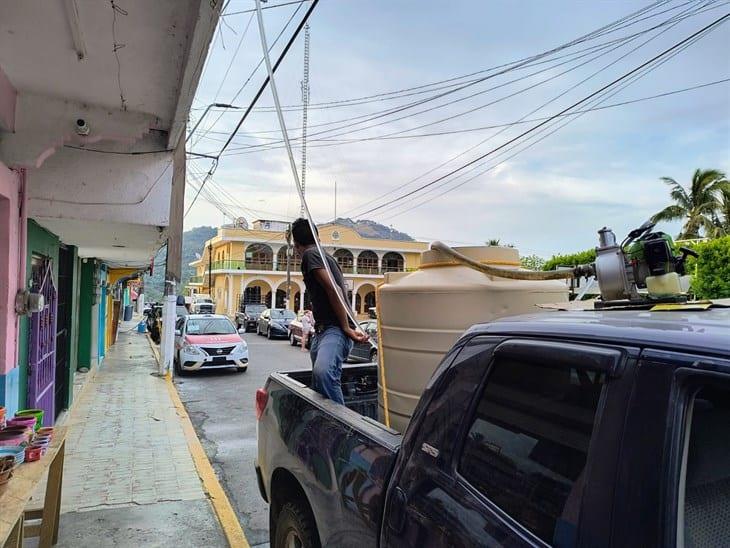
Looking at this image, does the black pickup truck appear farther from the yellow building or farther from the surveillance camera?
the yellow building

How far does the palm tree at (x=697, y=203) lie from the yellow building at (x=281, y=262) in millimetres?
21466

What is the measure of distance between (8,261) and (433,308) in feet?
10.7

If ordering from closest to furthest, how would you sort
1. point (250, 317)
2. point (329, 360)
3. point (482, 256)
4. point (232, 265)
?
point (482, 256) → point (329, 360) → point (250, 317) → point (232, 265)

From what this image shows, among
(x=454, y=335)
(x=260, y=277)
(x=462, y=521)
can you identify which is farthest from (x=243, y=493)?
(x=260, y=277)

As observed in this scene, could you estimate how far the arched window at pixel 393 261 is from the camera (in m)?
46.7

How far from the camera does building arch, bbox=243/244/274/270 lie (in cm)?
4506

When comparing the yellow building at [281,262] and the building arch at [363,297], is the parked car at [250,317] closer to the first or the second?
the yellow building at [281,262]

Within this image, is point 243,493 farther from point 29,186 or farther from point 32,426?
point 29,186

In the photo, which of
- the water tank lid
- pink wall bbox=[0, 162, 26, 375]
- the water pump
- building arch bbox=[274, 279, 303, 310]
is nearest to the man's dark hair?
the water tank lid

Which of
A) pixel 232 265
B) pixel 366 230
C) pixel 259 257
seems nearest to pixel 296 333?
pixel 232 265

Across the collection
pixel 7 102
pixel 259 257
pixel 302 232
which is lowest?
pixel 302 232

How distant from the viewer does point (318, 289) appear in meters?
3.56

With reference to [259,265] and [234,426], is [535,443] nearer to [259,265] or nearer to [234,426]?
[234,426]

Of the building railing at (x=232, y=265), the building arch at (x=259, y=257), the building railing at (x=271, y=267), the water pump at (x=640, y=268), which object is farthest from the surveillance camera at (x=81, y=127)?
the building arch at (x=259, y=257)
